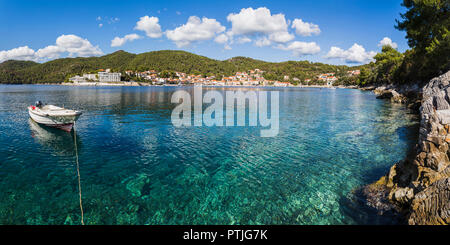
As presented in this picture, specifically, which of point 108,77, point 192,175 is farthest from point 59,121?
point 108,77

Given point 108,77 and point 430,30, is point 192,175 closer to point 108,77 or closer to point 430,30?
point 430,30

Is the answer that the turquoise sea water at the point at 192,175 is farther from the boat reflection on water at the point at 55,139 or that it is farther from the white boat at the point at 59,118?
the white boat at the point at 59,118

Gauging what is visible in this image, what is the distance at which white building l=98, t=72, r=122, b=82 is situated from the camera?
18588 centimetres

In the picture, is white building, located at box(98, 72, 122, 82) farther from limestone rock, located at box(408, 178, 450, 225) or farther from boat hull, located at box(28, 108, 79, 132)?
limestone rock, located at box(408, 178, 450, 225)

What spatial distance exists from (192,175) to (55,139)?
42.5 ft

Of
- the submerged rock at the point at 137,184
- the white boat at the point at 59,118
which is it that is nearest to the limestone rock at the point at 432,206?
the submerged rock at the point at 137,184

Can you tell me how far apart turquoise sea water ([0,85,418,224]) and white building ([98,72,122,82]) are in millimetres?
187878

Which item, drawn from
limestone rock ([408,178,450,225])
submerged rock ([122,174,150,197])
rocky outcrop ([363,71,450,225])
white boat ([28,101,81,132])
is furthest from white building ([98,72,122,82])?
limestone rock ([408,178,450,225])

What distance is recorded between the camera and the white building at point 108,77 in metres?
186

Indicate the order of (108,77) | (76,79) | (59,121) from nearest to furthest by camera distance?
(59,121), (76,79), (108,77)

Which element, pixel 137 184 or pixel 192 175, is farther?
pixel 192 175

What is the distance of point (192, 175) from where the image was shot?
10594mm

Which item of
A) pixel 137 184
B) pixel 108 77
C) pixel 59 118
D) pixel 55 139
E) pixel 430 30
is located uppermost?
pixel 108 77
